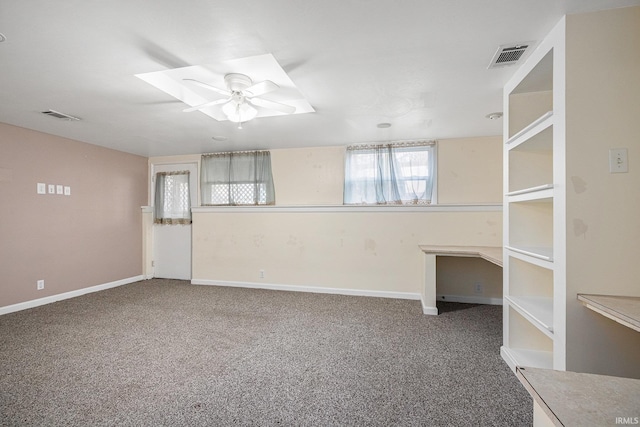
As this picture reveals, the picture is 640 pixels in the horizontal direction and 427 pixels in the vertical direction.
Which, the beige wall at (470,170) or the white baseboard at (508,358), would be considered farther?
A: the beige wall at (470,170)

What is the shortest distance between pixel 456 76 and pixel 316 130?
1803mm

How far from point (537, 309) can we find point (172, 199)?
547cm

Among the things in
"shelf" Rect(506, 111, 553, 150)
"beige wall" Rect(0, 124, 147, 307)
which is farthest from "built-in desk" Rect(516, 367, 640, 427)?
"beige wall" Rect(0, 124, 147, 307)

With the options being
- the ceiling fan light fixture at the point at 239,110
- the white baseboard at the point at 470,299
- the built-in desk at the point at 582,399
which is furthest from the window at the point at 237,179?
the built-in desk at the point at 582,399

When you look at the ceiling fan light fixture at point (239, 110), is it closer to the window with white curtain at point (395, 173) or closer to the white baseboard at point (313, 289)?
the window with white curtain at point (395, 173)

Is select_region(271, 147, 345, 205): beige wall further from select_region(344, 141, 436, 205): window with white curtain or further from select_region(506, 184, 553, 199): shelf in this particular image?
select_region(506, 184, 553, 199): shelf

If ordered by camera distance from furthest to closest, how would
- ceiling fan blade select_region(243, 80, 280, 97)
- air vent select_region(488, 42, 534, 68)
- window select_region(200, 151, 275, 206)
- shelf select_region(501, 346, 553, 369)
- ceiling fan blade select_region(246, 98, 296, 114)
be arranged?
window select_region(200, 151, 275, 206) → ceiling fan blade select_region(246, 98, 296, 114) → ceiling fan blade select_region(243, 80, 280, 97) → shelf select_region(501, 346, 553, 369) → air vent select_region(488, 42, 534, 68)

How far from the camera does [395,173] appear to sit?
4035 millimetres

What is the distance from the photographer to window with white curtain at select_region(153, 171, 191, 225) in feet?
16.5

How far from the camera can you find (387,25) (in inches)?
62.2

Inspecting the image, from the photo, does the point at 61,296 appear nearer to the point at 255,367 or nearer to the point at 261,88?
the point at 255,367

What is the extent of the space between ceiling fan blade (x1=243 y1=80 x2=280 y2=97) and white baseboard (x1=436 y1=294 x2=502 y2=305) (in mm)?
3461

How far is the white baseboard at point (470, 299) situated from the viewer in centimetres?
371

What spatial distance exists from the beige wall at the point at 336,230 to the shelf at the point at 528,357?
1.69 metres
